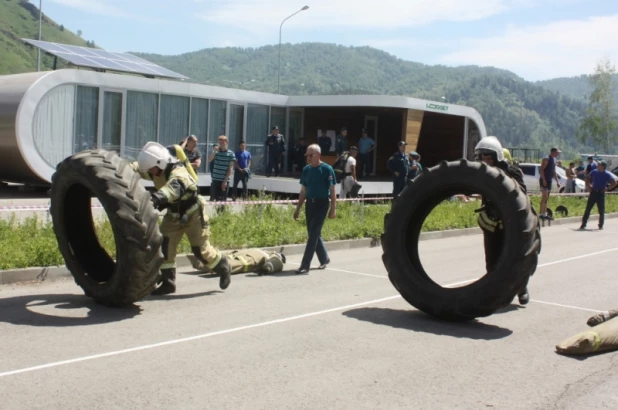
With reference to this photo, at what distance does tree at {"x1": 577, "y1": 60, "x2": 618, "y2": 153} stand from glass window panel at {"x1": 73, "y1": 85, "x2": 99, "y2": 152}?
71933 mm

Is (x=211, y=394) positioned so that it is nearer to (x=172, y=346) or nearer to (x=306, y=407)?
(x=306, y=407)

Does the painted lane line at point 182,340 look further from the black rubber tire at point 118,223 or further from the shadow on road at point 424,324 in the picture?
the black rubber tire at point 118,223

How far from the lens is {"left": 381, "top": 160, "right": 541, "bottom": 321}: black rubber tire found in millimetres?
8055

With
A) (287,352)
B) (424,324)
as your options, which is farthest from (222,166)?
(287,352)

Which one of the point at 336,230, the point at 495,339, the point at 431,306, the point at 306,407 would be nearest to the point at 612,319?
the point at 495,339

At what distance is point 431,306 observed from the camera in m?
8.46

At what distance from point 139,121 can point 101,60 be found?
3113mm

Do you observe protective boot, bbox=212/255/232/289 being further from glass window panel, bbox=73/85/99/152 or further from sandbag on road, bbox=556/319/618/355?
glass window panel, bbox=73/85/99/152

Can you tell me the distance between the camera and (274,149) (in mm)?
29781

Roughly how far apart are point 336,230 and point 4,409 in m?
11.2

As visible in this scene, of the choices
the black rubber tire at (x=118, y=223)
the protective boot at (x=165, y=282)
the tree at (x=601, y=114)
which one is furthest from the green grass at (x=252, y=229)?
the tree at (x=601, y=114)

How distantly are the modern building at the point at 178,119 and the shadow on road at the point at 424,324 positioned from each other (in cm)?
1644

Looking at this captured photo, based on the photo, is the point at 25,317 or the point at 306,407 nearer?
the point at 306,407

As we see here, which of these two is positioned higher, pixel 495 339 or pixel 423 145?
pixel 423 145
